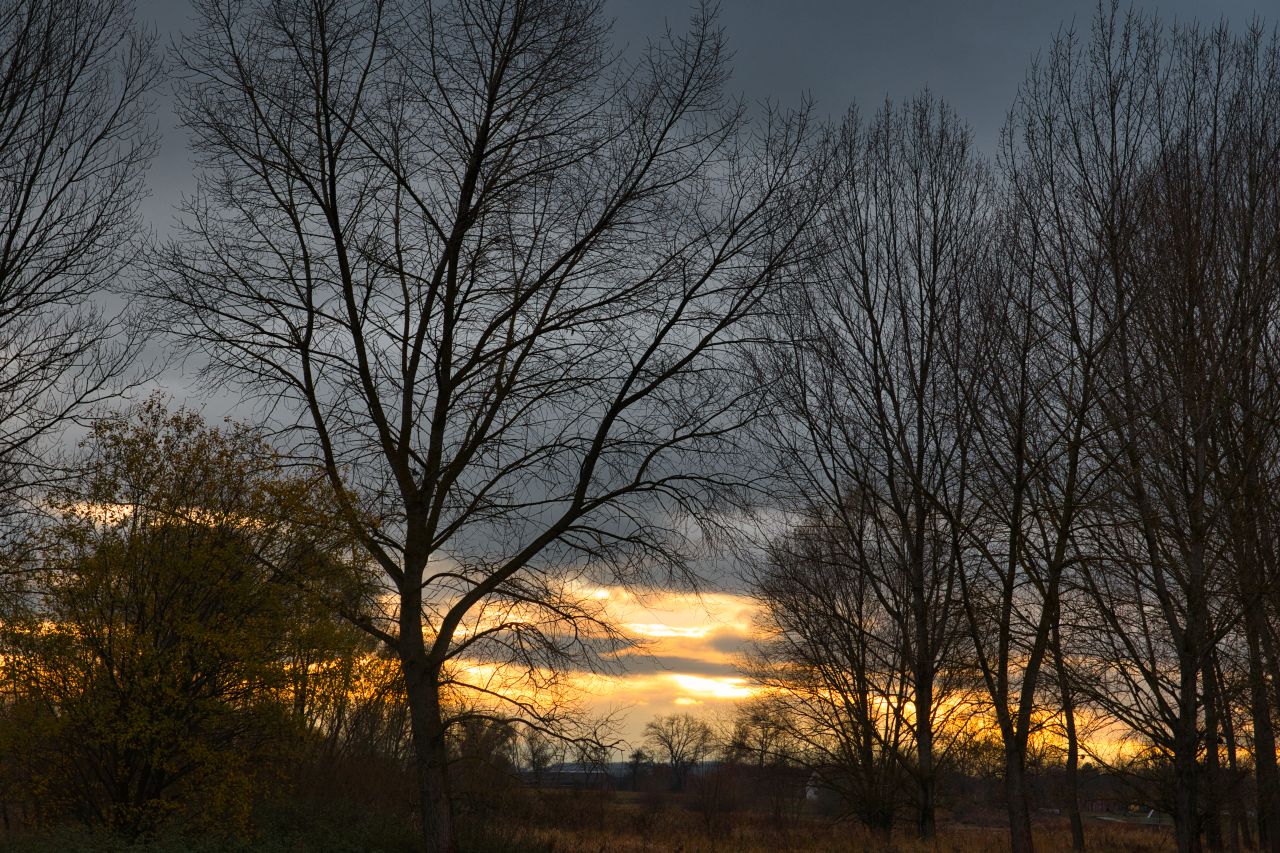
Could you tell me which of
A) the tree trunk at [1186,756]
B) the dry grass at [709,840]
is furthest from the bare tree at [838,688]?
the tree trunk at [1186,756]

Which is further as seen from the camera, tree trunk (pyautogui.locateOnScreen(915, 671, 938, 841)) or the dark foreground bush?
tree trunk (pyautogui.locateOnScreen(915, 671, 938, 841))

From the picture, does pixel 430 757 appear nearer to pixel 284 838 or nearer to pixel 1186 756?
pixel 284 838

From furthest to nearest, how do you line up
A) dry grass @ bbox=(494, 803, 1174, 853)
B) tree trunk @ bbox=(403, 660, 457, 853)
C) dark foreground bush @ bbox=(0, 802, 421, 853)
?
dry grass @ bbox=(494, 803, 1174, 853), dark foreground bush @ bbox=(0, 802, 421, 853), tree trunk @ bbox=(403, 660, 457, 853)

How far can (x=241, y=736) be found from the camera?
46.8 feet

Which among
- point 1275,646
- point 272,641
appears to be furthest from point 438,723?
point 1275,646

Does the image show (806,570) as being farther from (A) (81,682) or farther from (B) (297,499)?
(A) (81,682)

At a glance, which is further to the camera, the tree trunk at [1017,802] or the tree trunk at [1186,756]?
the tree trunk at [1017,802]

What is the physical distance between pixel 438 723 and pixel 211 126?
675cm

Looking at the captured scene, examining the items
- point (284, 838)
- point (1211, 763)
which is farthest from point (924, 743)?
point (284, 838)

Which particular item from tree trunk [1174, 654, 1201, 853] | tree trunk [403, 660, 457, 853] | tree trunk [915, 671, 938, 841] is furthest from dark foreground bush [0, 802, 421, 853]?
tree trunk [1174, 654, 1201, 853]

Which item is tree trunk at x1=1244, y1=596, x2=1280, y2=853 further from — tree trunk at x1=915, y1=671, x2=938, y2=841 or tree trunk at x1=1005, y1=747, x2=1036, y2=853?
tree trunk at x1=915, y1=671, x2=938, y2=841

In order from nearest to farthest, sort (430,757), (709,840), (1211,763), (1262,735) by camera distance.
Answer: (430,757) < (1262,735) < (1211,763) < (709,840)

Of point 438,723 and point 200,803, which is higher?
point 438,723

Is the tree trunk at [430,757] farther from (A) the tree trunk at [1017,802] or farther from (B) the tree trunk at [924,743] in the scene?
(B) the tree trunk at [924,743]
